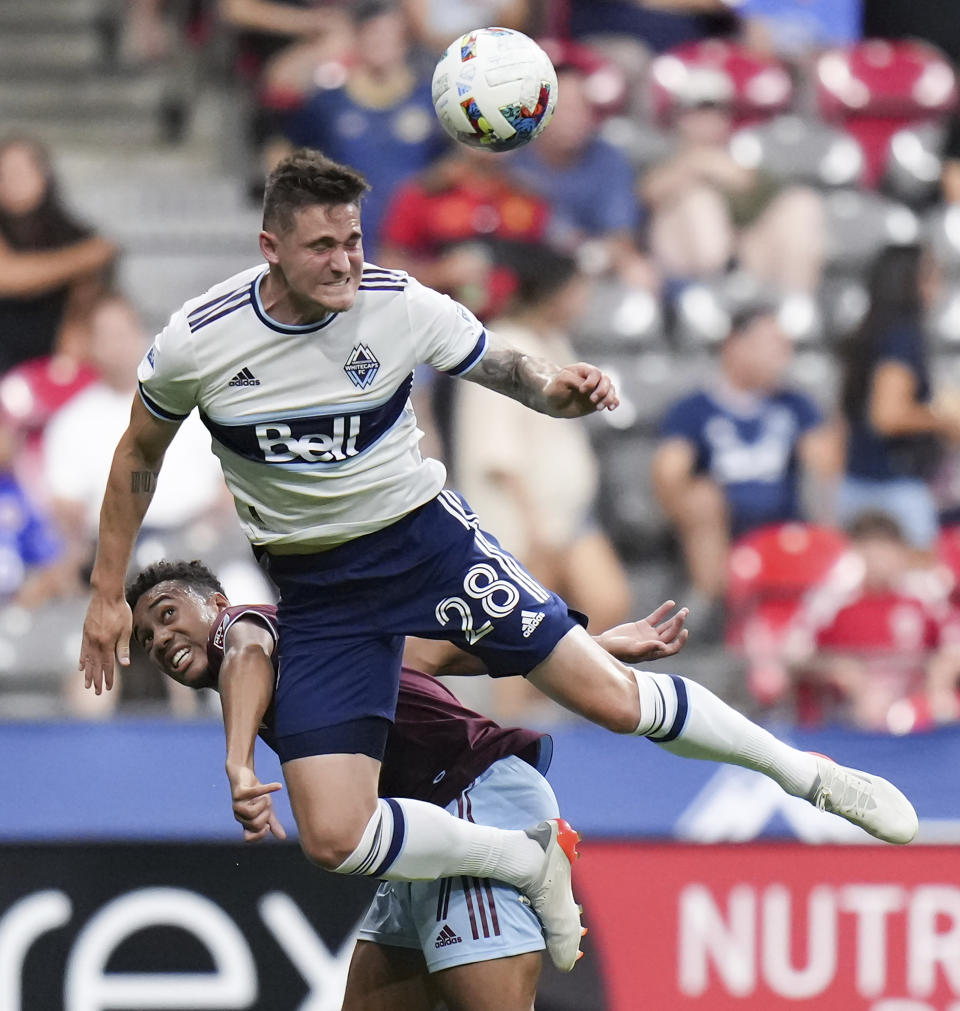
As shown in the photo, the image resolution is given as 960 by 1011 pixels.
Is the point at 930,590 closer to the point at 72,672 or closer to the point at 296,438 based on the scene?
the point at 72,672

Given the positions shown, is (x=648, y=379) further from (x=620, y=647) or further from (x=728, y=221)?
(x=620, y=647)

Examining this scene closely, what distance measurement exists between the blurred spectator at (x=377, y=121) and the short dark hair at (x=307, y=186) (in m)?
4.64

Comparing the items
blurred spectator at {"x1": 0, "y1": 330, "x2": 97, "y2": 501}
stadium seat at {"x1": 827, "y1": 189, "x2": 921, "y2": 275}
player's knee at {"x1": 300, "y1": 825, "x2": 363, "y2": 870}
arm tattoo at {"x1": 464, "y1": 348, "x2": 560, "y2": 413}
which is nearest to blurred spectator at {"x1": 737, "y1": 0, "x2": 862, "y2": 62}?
stadium seat at {"x1": 827, "y1": 189, "x2": 921, "y2": 275}

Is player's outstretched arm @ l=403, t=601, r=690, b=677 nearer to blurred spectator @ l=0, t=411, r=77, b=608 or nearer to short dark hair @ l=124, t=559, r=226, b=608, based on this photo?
short dark hair @ l=124, t=559, r=226, b=608

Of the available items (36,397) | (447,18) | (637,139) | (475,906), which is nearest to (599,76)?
(637,139)

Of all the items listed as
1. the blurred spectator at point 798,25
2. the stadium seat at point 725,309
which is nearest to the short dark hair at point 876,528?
the stadium seat at point 725,309

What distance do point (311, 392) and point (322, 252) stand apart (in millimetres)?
344

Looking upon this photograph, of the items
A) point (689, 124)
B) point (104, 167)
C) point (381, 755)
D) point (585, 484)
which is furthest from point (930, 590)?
point (104, 167)

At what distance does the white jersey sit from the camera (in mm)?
4461

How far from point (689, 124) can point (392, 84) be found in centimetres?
157

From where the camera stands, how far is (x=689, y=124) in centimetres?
978

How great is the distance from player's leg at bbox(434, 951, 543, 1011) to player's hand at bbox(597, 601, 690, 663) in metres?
0.78

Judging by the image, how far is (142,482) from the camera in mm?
4625

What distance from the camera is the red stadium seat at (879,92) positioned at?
33.9 ft
